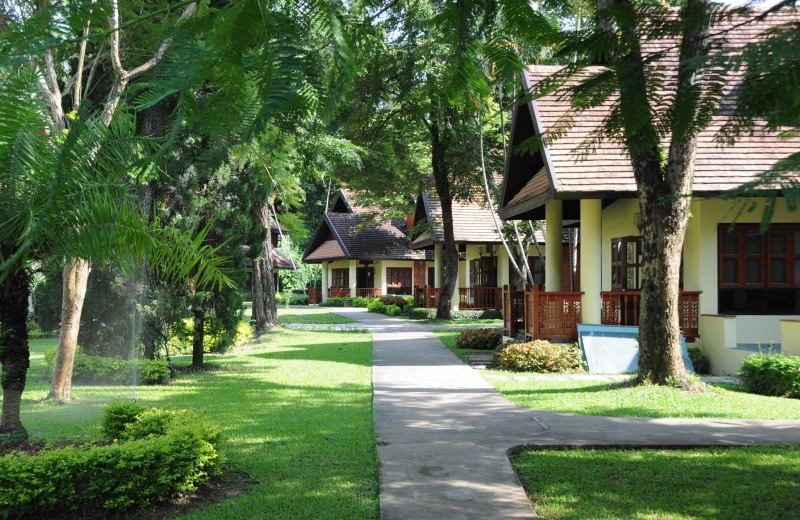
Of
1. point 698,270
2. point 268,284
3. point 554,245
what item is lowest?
point 268,284

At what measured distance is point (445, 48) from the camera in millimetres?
2883

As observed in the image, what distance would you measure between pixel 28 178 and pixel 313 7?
2140 mm

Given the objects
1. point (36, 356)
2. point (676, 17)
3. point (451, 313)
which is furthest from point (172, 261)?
point (451, 313)

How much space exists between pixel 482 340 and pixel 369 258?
25.7 m

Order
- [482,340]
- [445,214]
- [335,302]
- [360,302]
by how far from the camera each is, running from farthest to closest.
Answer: [335,302], [360,302], [445,214], [482,340]

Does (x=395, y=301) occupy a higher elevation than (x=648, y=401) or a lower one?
higher

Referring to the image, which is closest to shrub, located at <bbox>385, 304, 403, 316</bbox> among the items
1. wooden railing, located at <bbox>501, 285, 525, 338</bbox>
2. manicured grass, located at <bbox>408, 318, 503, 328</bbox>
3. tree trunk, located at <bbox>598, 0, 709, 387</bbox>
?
manicured grass, located at <bbox>408, 318, 503, 328</bbox>

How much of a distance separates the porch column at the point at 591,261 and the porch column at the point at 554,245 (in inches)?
56.8

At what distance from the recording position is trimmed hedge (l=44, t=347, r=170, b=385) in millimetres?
12039

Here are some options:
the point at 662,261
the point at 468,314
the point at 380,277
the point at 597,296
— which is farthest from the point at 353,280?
the point at 662,261

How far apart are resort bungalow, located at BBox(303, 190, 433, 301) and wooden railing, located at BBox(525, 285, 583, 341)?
2777cm

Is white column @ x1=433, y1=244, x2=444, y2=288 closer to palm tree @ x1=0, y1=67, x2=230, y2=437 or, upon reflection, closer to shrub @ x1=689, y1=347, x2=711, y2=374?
shrub @ x1=689, y1=347, x2=711, y2=374

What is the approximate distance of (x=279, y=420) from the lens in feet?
28.3

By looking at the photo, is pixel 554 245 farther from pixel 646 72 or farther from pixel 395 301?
pixel 395 301
